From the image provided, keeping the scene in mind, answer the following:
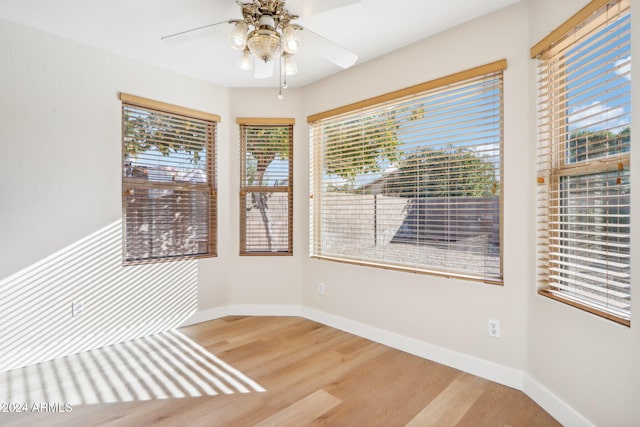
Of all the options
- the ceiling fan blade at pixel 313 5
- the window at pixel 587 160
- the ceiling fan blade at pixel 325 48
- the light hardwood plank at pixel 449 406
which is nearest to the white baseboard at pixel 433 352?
the light hardwood plank at pixel 449 406

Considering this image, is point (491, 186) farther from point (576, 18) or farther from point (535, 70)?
point (576, 18)

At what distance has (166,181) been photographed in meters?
3.26

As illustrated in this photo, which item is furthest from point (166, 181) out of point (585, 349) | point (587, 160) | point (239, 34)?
point (585, 349)

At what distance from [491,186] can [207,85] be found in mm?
2908

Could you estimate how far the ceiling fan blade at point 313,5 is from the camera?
1666 millimetres

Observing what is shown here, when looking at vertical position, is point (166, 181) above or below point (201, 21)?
below

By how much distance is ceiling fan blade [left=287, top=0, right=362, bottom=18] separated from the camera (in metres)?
1.67

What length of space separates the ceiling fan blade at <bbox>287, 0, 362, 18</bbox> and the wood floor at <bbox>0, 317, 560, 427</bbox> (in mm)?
2216

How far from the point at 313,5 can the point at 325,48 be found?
29 cm

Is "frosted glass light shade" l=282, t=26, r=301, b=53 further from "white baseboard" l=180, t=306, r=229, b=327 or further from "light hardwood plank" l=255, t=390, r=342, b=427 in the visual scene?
"white baseboard" l=180, t=306, r=229, b=327

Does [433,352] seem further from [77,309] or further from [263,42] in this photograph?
[77,309]

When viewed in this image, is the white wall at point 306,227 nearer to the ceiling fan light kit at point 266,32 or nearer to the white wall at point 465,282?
the white wall at point 465,282

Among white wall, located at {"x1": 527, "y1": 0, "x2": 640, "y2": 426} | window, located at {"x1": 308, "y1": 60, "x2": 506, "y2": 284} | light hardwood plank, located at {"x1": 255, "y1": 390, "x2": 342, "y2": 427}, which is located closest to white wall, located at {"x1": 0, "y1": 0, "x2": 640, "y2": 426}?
white wall, located at {"x1": 527, "y1": 0, "x2": 640, "y2": 426}

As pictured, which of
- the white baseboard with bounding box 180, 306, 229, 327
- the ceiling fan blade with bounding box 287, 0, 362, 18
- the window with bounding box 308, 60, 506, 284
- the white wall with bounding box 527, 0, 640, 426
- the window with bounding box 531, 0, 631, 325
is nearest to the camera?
the white wall with bounding box 527, 0, 640, 426
